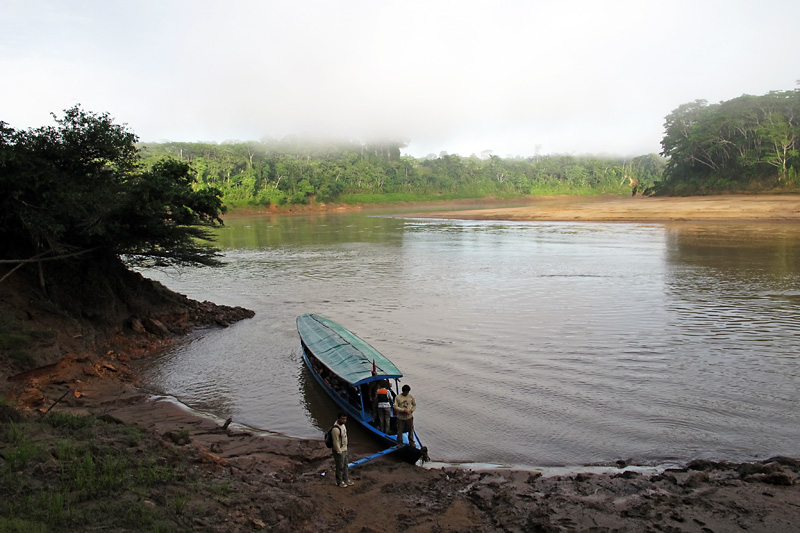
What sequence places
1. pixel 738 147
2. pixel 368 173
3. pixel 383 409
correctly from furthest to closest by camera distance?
pixel 368 173, pixel 738 147, pixel 383 409

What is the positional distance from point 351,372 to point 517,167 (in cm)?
14527

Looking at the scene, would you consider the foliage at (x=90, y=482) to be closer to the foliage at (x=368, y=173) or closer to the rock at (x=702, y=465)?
the rock at (x=702, y=465)

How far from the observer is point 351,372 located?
12039 mm

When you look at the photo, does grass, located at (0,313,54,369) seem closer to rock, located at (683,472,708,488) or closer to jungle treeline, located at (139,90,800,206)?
jungle treeline, located at (139,90,800,206)

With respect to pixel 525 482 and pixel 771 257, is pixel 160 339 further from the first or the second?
pixel 771 257

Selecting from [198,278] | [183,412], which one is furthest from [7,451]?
[198,278]

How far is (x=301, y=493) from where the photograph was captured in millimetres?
7930

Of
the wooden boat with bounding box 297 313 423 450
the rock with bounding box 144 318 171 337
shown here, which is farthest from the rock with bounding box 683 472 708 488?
the rock with bounding box 144 318 171 337

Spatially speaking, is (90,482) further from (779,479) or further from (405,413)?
(779,479)

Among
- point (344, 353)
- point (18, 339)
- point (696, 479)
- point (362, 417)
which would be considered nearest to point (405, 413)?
point (362, 417)

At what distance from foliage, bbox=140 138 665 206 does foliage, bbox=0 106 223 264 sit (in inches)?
2997

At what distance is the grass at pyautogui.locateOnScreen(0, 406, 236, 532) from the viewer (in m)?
5.83

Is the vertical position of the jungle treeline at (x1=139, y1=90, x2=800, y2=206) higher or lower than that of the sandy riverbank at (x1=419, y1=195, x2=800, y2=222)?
higher

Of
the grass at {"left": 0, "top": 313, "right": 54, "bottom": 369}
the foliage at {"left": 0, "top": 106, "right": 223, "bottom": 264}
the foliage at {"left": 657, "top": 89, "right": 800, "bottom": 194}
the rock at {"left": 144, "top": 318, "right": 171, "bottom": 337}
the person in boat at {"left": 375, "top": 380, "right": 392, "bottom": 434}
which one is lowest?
the person in boat at {"left": 375, "top": 380, "right": 392, "bottom": 434}
